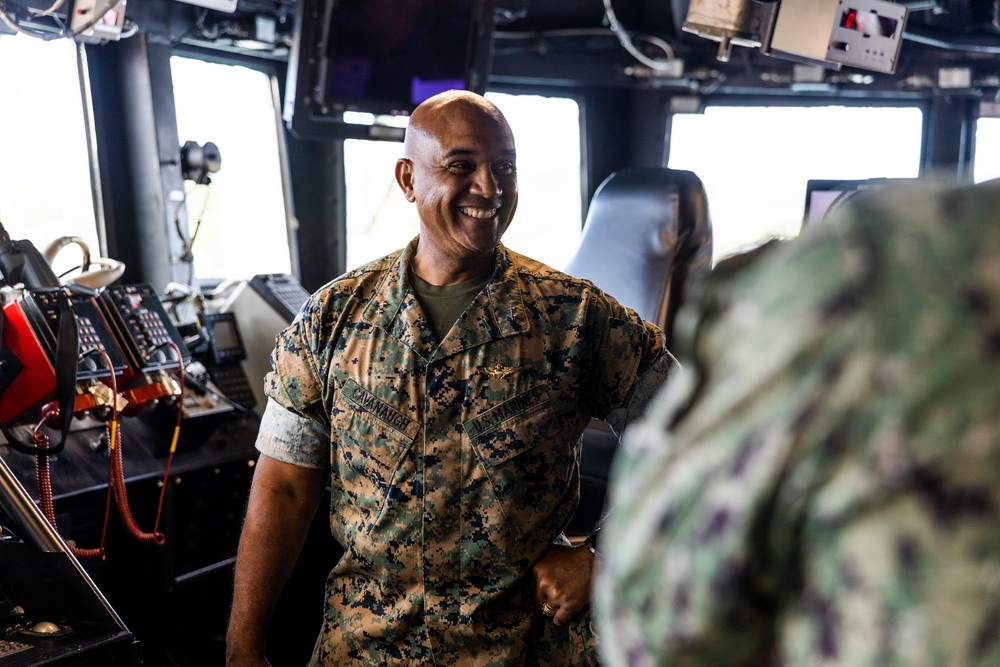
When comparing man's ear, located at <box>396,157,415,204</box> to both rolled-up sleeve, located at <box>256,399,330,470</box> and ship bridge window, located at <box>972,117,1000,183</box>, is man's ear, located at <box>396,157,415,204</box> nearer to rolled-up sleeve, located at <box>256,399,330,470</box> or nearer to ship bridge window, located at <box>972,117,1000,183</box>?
rolled-up sleeve, located at <box>256,399,330,470</box>

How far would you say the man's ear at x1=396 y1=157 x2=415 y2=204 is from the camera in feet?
5.96

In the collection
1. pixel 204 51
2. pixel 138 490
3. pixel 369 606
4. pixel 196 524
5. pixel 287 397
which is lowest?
pixel 196 524

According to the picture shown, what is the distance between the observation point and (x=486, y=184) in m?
1.69

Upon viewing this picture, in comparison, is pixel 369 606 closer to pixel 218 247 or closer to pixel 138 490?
pixel 138 490

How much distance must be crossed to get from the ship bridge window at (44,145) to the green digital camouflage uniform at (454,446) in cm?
210

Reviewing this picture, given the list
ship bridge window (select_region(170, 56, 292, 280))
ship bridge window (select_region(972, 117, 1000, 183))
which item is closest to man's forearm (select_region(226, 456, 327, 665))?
ship bridge window (select_region(170, 56, 292, 280))

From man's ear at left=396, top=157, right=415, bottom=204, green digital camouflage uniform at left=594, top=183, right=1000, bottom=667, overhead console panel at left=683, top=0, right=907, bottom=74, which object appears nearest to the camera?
green digital camouflage uniform at left=594, top=183, right=1000, bottom=667

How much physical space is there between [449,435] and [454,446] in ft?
0.07

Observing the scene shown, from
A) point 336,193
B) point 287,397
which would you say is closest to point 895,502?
point 287,397

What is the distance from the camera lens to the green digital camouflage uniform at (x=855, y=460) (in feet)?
1.46

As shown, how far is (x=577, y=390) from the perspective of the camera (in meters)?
1.61

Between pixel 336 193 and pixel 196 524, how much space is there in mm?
2418

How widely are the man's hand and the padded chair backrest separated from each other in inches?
65.2

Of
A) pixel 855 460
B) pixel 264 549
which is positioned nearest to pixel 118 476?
pixel 264 549
